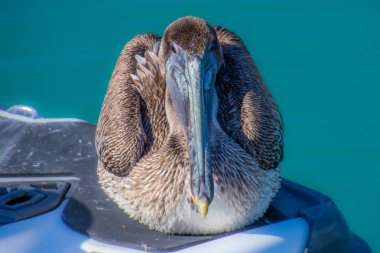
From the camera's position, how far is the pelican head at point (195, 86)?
325 centimetres

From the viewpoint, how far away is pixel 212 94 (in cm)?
353

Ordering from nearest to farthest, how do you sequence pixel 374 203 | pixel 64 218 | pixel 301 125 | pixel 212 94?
pixel 212 94 < pixel 64 218 < pixel 374 203 < pixel 301 125

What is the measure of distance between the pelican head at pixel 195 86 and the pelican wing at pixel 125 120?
0.31 meters

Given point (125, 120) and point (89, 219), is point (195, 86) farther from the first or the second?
point (89, 219)

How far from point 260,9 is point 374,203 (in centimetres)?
287

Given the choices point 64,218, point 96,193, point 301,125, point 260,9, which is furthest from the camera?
point 260,9

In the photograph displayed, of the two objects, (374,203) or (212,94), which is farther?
(374,203)

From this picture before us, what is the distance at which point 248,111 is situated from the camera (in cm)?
393

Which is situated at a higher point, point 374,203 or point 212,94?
point 212,94

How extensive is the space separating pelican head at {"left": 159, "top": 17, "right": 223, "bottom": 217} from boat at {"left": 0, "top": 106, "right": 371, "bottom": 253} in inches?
18.2

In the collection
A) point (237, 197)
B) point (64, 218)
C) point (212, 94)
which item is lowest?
point (64, 218)

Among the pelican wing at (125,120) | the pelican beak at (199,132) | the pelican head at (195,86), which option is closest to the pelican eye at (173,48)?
the pelican head at (195,86)

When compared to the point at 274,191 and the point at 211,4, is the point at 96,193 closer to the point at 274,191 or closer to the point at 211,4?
the point at 274,191

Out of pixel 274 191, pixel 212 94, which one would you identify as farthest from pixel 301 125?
pixel 212 94
